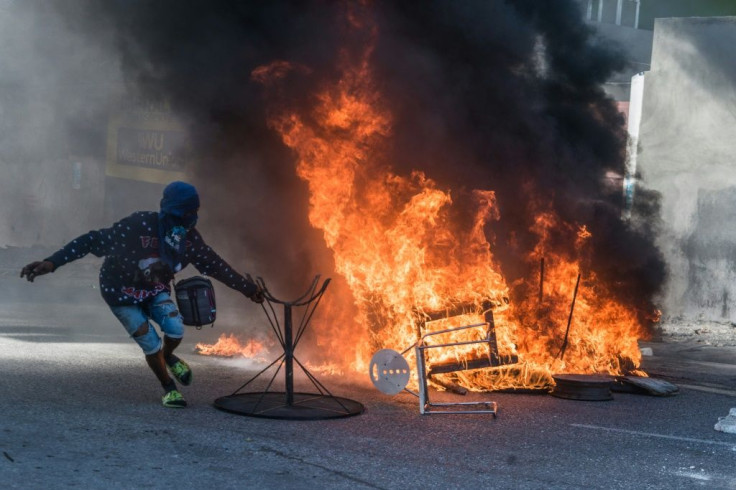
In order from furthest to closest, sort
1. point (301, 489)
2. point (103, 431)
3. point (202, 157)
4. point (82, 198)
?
point (82, 198) → point (202, 157) → point (103, 431) → point (301, 489)

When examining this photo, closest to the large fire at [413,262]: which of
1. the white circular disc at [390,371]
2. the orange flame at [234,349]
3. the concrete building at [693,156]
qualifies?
the orange flame at [234,349]

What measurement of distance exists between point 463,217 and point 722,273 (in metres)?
8.91

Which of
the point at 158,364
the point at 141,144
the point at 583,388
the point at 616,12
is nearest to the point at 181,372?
the point at 158,364

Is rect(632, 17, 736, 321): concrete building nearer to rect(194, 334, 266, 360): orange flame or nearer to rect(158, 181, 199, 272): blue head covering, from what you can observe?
rect(194, 334, 266, 360): orange flame

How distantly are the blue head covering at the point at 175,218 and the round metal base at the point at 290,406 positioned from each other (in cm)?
115

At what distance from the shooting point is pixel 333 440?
6.08 metres

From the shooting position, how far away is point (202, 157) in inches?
460

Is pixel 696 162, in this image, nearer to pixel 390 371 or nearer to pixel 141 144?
pixel 390 371

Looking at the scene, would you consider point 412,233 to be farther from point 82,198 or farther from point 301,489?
point 82,198

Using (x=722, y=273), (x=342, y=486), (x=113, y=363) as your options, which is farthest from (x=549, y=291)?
(x=722, y=273)

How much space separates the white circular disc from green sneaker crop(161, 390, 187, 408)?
1529 millimetres

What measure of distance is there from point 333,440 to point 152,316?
1.90 meters

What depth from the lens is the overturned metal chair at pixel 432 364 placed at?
7.30 m

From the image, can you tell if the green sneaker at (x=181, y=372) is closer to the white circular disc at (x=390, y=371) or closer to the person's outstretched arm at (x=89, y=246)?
the person's outstretched arm at (x=89, y=246)
